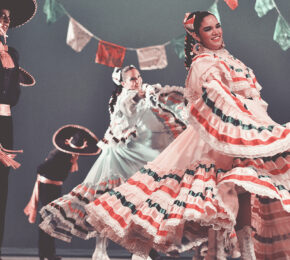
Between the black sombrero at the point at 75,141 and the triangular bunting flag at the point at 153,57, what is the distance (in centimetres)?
114

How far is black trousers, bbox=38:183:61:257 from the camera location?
11.0 ft

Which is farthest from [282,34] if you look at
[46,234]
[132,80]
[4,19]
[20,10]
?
[46,234]

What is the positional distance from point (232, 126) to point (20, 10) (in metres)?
2.01

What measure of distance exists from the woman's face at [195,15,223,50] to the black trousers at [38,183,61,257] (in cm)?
192

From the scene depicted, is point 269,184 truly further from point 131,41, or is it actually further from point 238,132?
point 131,41

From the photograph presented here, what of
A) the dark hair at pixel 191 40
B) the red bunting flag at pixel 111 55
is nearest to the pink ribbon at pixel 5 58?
the dark hair at pixel 191 40

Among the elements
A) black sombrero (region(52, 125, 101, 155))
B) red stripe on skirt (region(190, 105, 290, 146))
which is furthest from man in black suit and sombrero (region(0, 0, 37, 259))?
red stripe on skirt (region(190, 105, 290, 146))

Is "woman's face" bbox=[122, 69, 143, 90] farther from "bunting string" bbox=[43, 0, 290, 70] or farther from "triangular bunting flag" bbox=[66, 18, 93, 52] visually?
"triangular bunting flag" bbox=[66, 18, 93, 52]

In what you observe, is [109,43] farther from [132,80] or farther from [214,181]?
[214,181]

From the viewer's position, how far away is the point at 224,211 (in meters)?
1.70

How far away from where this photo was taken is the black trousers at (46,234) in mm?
3359

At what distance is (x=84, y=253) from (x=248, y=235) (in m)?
2.68

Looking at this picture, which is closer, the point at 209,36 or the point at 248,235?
the point at 248,235

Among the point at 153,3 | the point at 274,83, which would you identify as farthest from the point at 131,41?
the point at 274,83
